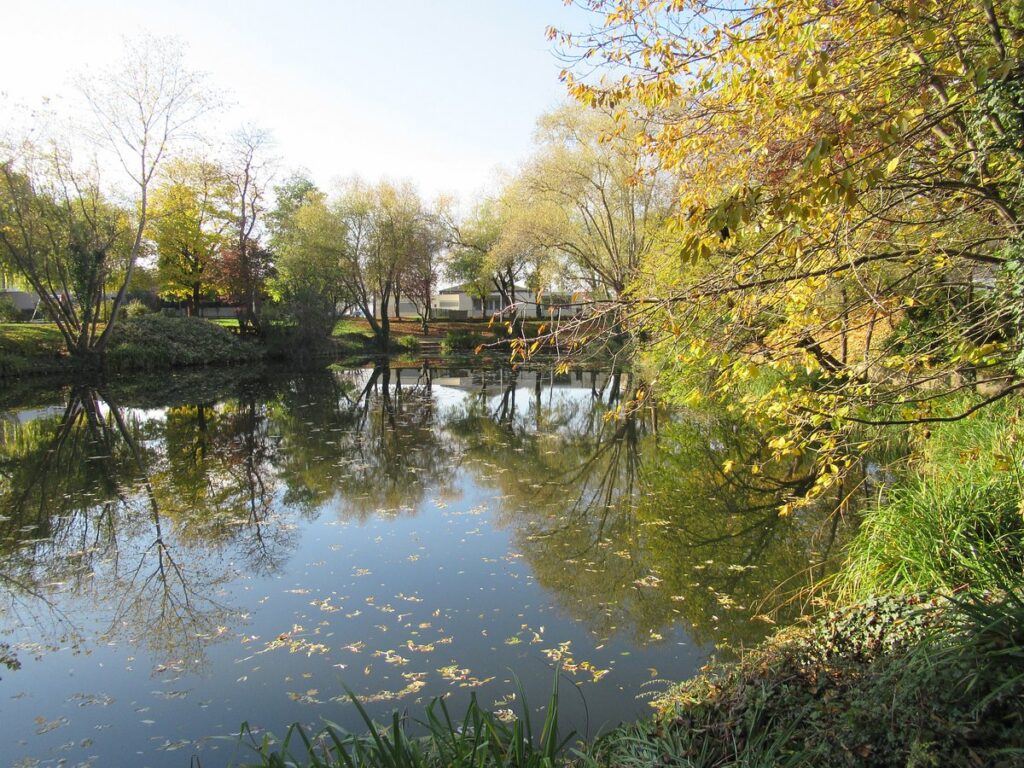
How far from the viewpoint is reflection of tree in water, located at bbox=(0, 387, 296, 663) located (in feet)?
21.2

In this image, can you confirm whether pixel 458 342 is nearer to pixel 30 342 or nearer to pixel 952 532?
pixel 30 342

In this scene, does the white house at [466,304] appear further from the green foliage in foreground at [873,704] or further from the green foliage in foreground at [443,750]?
the green foliage in foreground at [443,750]

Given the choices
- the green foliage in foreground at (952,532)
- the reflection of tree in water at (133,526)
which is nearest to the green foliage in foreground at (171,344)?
the reflection of tree in water at (133,526)

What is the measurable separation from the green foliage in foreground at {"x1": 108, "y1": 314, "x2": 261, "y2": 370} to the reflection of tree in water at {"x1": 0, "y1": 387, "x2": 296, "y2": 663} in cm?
1294

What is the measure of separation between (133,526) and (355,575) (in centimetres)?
387

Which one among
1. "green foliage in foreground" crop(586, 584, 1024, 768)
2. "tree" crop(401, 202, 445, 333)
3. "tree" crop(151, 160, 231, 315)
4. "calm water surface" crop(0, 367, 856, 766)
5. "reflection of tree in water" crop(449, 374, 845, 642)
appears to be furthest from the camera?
"tree" crop(401, 202, 445, 333)

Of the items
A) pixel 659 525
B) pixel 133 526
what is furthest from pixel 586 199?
pixel 133 526

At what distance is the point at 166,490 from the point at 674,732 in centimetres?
987

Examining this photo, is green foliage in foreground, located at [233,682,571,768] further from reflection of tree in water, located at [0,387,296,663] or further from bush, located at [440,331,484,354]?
bush, located at [440,331,484,354]

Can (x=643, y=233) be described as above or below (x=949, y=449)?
above

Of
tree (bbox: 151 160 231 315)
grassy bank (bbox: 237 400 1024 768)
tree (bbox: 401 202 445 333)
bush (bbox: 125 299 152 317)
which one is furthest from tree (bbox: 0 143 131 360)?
grassy bank (bbox: 237 400 1024 768)

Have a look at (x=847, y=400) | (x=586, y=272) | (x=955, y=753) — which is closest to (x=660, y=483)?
(x=847, y=400)

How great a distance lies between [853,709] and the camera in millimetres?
2922

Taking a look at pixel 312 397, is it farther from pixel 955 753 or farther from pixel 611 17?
pixel 955 753
